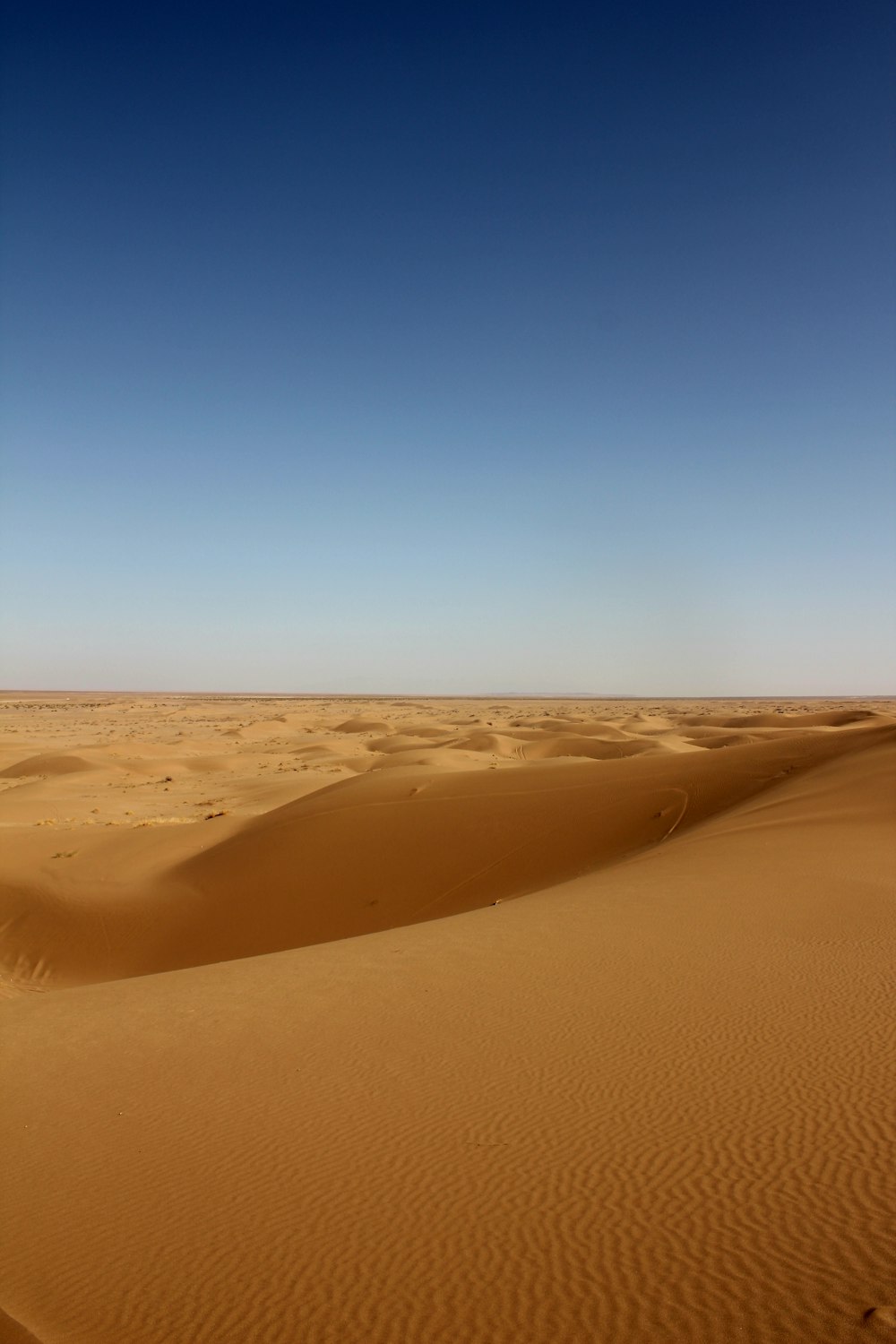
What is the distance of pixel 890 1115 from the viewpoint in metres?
4.55

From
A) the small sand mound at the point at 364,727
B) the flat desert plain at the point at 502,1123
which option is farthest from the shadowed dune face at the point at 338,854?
the small sand mound at the point at 364,727

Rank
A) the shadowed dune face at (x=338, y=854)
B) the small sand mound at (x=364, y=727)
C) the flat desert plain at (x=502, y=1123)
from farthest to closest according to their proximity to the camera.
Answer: the small sand mound at (x=364, y=727)
the shadowed dune face at (x=338, y=854)
the flat desert plain at (x=502, y=1123)

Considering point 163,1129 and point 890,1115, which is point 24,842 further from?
point 890,1115

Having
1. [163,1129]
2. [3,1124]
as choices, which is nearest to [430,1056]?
[163,1129]

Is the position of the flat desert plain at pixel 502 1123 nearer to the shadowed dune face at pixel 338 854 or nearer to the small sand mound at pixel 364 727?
the shadowed dune face at pixel 338 854

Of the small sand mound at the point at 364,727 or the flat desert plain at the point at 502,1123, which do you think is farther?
the small sand mound at the point at 364,727

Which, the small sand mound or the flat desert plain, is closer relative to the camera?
the flat desert plain

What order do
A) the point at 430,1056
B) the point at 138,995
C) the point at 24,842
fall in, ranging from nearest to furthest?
the point at 430,1056 < the point at 138,995 < the point at 24,842

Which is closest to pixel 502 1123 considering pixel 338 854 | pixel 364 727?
pixel 338 854

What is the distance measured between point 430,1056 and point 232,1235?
2.27 m

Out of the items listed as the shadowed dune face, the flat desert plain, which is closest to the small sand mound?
the shadowed dune face

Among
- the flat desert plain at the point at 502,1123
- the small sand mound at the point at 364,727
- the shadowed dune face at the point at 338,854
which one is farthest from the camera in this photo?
the small sand mound at the point at 364,727

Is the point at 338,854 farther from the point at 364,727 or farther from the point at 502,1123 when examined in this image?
the point at 364,727

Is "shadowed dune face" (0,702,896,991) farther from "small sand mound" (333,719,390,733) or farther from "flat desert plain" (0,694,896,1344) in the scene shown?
"small sand mound" (333,719,390,733)
